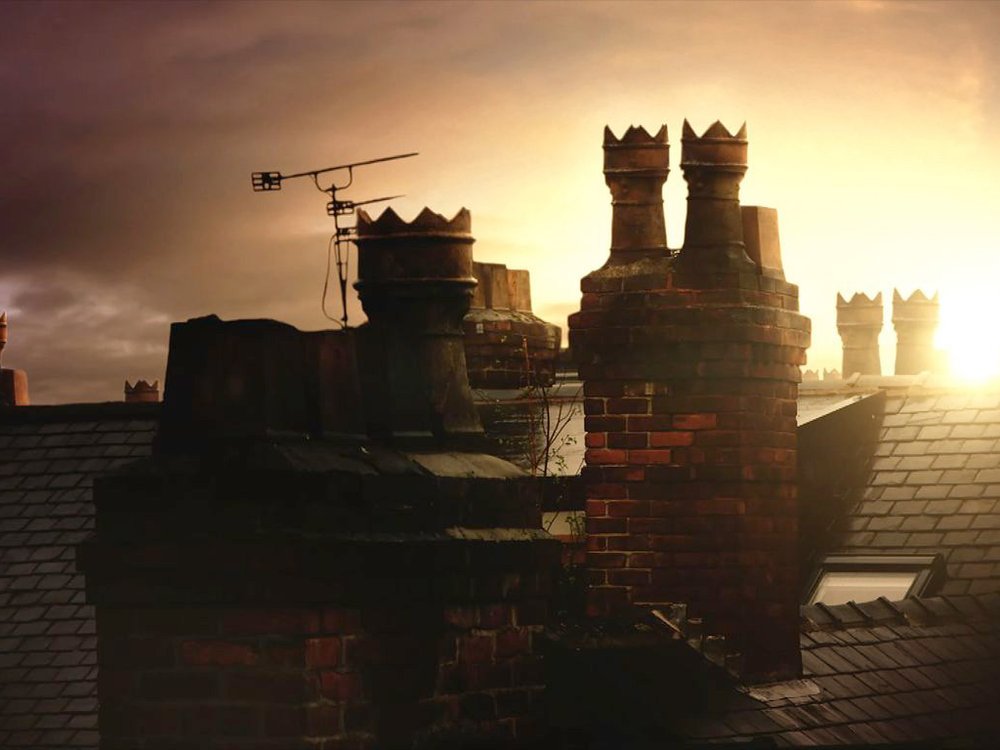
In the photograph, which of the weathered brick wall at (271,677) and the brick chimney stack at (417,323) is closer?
the weathered brick wall at (271,677)

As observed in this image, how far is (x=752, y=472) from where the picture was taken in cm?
887

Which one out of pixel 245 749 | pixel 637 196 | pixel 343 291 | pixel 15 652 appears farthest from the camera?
pixel 15 652

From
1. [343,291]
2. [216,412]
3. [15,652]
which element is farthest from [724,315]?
[15,652]

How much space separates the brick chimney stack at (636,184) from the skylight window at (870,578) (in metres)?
4.77

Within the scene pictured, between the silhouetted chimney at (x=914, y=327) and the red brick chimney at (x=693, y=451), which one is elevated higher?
the silhouetted chimney at (x=914, y=327)

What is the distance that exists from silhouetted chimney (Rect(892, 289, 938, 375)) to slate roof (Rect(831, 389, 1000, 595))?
456 inches

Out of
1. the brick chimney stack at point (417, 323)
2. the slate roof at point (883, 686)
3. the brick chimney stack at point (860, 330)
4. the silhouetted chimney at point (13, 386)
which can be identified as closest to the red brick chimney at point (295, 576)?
the brick chimney stack at point (417, 323)

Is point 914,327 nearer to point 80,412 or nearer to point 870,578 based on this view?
point 870,578

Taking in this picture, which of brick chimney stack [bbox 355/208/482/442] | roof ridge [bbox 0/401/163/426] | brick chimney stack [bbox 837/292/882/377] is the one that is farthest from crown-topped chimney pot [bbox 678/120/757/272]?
brick chimney stack [bbox 837/292/882/377]

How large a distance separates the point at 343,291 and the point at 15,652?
761cm

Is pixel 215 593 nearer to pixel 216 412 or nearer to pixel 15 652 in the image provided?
pixel 216 412

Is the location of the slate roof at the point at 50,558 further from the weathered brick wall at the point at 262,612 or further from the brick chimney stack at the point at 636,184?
the weathered brick wall at the point at 262,612

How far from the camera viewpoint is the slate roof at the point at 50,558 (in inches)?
546

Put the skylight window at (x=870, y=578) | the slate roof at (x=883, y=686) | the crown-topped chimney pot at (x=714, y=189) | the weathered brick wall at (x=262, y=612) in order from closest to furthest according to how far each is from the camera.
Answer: the weathered brick wall at (x=262, y=612)
the slate roof at (x=883, y=686)
the crown-topped chimney pot at (x=714, y=189)
the skylight window at (x=870, y=578)
